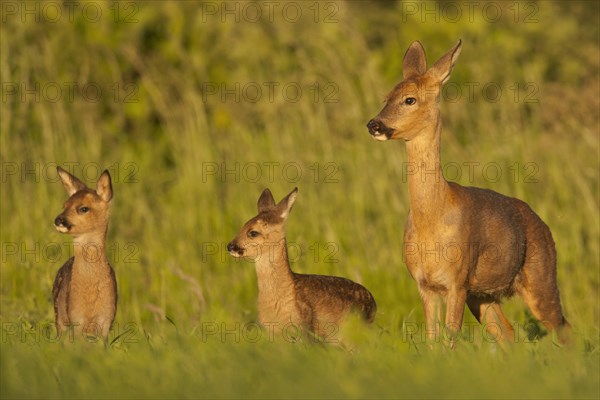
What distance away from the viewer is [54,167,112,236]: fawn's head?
8.08m

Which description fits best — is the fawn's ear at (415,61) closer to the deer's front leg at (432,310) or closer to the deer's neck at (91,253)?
the deer's front leg at (432,310)

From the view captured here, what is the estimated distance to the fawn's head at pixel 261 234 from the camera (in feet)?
27.5

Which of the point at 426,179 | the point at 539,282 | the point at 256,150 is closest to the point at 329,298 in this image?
the point at 426,179

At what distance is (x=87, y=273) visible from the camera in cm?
796

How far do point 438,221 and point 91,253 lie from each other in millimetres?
2203

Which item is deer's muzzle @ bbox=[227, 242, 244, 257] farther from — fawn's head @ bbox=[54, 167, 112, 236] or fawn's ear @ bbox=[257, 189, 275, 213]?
fawn's head @ bbox=[54, 167, 112, 236]

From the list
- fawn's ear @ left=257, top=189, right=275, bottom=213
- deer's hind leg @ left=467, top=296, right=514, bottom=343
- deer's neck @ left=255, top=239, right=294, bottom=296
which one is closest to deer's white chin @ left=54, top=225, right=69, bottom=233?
deer's neck @ left=255, top=239, right=294, bottom=296

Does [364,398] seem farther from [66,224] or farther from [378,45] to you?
[378,45]

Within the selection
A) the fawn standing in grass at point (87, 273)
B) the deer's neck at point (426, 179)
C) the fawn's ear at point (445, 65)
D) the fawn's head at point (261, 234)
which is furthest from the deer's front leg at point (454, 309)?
the fawn standing in grass at point (87, 273)

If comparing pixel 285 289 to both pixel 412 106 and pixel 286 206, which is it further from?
pixel 412 106

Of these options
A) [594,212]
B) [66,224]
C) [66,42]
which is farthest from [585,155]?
[66,224]

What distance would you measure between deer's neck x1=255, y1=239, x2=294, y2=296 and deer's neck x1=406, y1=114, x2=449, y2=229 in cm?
91

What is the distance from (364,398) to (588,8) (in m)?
14.5

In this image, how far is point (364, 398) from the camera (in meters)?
5.96
